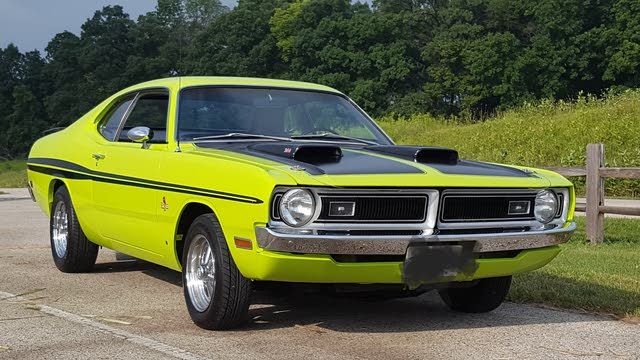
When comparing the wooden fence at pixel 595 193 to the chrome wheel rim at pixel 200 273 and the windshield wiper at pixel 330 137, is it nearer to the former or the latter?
the windshield wiper at pixel 330 137

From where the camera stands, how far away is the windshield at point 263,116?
21.0ft

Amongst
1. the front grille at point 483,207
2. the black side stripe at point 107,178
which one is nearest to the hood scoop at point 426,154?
the front grille at point 483,207

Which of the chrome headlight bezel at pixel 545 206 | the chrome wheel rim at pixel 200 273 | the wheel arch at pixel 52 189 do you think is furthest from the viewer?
the wheel arch at pixel 52 189

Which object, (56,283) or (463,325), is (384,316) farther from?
(56,283)

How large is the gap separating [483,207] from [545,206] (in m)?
0.55

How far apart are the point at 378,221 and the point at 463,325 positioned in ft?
4.14

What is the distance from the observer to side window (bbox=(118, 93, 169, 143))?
6617 millimetres

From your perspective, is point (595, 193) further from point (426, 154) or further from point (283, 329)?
point (283, 329)

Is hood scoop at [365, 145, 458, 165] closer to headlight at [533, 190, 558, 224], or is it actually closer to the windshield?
headlight at [533, 190, 558, 224]

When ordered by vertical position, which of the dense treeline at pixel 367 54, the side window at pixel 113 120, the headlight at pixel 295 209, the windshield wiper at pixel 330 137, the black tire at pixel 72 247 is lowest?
the black tire at pixel 72 247

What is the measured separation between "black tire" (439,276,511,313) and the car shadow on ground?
67mm

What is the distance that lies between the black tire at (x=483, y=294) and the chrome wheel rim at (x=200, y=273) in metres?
1.69

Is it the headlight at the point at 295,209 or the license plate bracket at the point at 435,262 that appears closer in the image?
the headlight at the point at 295,209

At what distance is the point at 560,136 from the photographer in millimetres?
26141
